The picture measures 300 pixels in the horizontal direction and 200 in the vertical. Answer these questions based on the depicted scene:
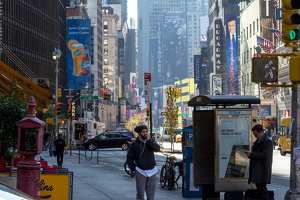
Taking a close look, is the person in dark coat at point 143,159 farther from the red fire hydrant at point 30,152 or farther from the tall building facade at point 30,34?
the tall building facade at point 30,34

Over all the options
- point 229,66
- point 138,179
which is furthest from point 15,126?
point 229,66

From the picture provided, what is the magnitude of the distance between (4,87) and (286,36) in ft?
32.9

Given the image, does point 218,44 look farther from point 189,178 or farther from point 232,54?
point 189,178

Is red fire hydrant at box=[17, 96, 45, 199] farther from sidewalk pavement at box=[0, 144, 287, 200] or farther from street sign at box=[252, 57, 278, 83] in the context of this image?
street sign at box=[252, 57, 278, 83]

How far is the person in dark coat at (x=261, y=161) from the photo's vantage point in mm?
13516

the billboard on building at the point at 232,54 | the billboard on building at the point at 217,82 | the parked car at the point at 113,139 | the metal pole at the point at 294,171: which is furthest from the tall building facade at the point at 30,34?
the metal pole at the point at 294,171

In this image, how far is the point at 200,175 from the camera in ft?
53.6

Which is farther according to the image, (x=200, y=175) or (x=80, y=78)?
(x=80, y=78)

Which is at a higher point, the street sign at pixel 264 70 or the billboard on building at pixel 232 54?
the billboard on building at pixel 232 54

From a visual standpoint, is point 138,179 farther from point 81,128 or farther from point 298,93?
point 81,128

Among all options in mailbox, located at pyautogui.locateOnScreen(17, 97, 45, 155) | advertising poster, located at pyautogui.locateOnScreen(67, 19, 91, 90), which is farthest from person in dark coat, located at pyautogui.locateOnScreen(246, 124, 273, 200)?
advertising poster, located at pyautogui.locateOnScreen(67, 19, 91, 90)

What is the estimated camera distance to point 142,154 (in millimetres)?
13219

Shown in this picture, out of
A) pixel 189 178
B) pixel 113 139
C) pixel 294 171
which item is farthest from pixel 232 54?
pixel 294 171

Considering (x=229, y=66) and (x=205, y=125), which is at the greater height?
(x=229, y=66)
